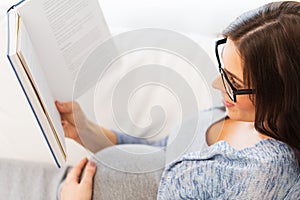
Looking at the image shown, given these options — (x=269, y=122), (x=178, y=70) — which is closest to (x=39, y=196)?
(x=178, y=70)

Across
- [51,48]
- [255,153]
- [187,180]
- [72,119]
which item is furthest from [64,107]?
[255,153]

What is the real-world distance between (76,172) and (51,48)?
0.33m

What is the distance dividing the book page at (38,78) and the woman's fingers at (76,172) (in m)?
0.14

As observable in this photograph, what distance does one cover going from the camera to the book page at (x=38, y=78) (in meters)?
0.77

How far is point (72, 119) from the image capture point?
3.49 ft

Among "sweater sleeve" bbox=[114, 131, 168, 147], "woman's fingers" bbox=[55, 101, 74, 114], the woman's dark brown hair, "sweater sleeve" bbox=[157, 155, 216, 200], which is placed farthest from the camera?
"sweater sleeve" bbox=[114, 131, 168, 147]

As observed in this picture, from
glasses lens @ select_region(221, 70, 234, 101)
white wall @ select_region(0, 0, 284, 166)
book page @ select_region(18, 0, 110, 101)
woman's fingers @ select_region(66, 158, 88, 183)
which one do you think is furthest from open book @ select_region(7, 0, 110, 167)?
glasses lens @ select_region(221, 70, 234, 101)

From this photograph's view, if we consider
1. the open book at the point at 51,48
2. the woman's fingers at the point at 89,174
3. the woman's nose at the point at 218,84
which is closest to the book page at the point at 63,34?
the open book at the point at 51,48

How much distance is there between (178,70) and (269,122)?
216 millimetres

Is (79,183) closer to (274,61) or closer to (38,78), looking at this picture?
(38,78)

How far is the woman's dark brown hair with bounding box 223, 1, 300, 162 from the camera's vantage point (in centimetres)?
71

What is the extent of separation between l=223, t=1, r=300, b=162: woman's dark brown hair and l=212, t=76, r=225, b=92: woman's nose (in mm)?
91

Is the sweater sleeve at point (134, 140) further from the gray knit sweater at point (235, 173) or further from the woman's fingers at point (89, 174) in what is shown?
the gray knit sweater at point (235, 173)

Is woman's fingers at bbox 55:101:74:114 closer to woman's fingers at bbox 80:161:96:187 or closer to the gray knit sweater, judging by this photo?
woman's fingers at bbox 80:161:96:187
